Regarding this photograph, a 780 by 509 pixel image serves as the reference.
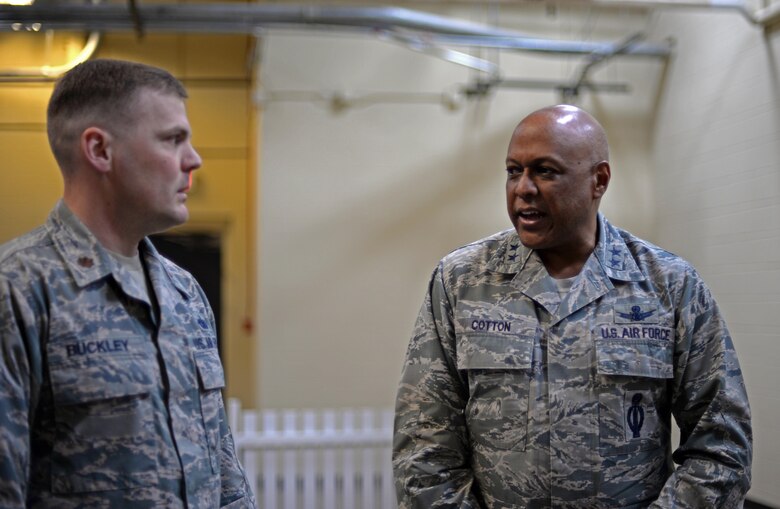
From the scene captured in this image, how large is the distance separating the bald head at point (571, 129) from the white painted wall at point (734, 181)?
3229 mm

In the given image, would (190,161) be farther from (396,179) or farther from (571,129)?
(396,179)

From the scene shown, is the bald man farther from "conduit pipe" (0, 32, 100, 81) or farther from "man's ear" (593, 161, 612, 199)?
"conduit pipe" (0, 32, 100, 81)

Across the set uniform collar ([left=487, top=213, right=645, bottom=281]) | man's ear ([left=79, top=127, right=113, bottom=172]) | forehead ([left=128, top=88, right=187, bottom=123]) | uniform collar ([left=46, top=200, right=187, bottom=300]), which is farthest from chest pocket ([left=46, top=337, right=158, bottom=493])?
uniform collar ([left=487, top=213, right=645, bottom=281])

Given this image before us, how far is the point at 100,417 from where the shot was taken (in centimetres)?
169

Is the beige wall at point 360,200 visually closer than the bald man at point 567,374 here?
No

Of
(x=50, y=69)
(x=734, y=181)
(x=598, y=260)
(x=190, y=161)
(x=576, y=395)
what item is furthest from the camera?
(x=50, y=69)

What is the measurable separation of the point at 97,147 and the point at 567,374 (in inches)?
52.4

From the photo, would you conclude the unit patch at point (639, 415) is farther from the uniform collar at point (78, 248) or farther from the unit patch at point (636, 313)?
the uniform collar at point (78, 248)

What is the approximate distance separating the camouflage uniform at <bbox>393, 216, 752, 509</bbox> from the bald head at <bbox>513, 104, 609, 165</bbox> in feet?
0.91

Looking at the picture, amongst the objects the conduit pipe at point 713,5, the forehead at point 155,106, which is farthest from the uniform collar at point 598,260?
the conduit pipe at point 713,5

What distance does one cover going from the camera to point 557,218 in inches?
91.7

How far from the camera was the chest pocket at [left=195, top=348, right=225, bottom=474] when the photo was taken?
191 cm

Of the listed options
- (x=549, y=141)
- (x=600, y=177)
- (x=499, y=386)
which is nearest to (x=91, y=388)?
(x=499, y=386)

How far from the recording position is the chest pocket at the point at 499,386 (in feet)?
7.42
